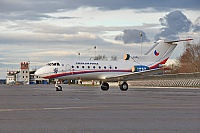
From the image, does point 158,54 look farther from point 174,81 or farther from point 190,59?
point 190,59

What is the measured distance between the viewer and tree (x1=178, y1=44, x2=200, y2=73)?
12613 centimetres

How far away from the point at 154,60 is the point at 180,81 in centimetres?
2025

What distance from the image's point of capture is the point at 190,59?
131 m

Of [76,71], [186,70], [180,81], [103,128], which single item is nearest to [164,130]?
[103,128]

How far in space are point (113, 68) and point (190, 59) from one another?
8464 centimetres

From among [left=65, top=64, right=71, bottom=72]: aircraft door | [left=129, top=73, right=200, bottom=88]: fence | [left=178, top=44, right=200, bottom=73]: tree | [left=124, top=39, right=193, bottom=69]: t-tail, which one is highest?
[left=178, top=44, right=200, bottom=73]: tree

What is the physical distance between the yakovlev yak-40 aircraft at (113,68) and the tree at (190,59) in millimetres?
72136

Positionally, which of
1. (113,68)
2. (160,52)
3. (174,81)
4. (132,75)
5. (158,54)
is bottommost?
(174,81)

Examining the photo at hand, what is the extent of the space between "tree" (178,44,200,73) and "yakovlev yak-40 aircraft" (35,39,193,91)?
7214cm

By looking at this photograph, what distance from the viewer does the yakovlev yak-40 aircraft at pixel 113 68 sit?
47534mm

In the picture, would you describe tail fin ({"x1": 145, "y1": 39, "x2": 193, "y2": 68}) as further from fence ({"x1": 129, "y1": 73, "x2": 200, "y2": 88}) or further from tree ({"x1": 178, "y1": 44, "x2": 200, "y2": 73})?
tree ({"x1": 178, "y1": 44, "x2": 200, "y2": 73})

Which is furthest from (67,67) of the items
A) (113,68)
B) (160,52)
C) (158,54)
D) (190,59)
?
(190,59)

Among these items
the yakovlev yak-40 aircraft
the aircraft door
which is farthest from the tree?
the aircraft door

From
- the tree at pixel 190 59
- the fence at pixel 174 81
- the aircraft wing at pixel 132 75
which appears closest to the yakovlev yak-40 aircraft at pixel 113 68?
the aircraft wing at pixel 132 75
